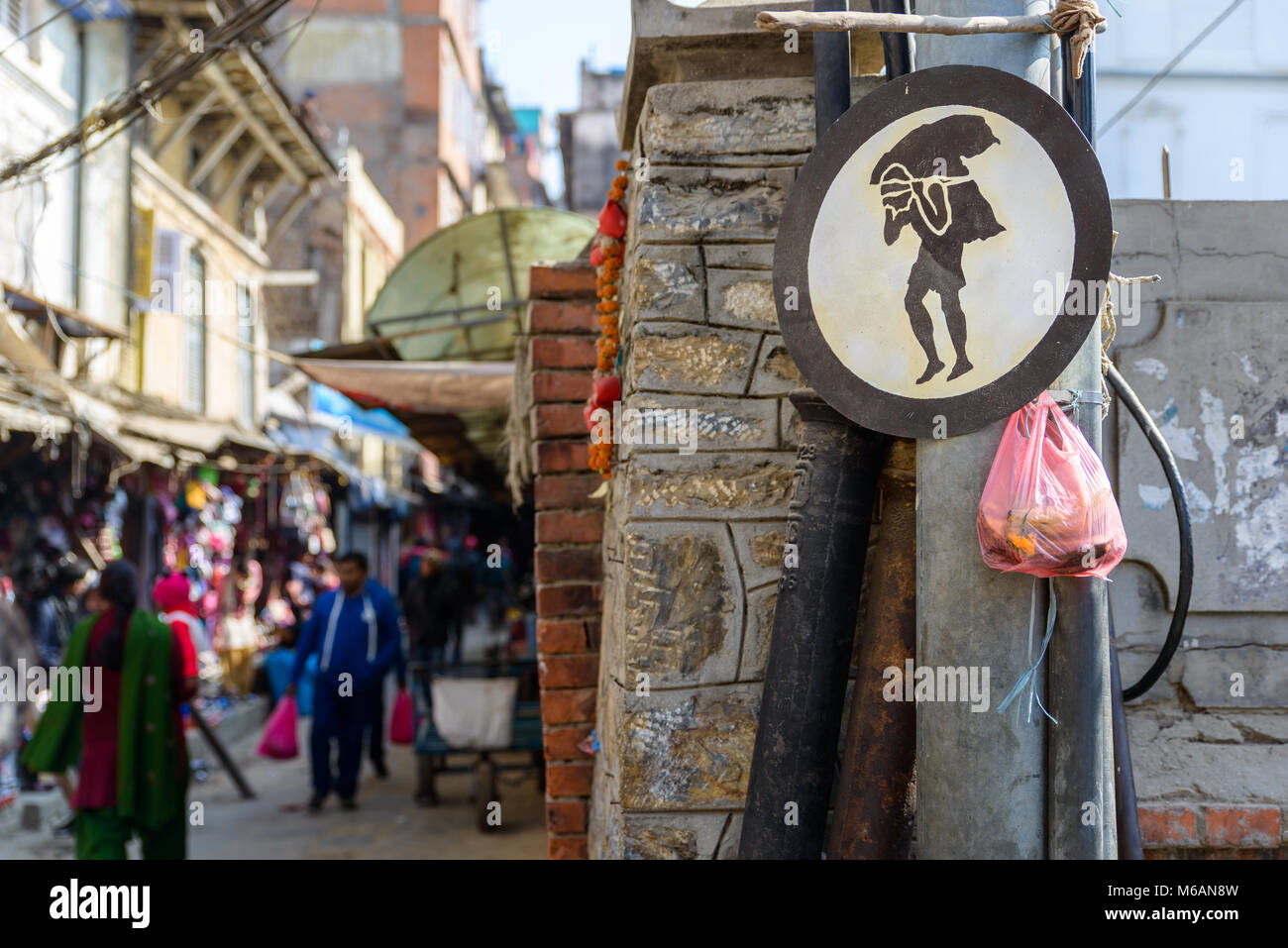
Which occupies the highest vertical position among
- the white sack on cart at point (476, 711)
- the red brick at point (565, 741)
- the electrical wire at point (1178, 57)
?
the electrical wire at point (1178, 57)

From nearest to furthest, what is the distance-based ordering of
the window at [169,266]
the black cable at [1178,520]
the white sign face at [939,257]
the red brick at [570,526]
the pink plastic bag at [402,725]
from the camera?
the white sign face at [939,257]
the black cable at [1178,520]
the red brick at [570,526]
the pink plastic bag at [402,725]
the window at [169,266]

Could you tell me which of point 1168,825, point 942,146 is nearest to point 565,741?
point 1168,825

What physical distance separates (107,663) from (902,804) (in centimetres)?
402

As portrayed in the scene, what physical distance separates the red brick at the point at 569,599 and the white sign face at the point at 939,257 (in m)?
1.65

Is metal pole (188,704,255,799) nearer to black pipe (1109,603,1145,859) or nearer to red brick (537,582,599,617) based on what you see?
red brick (537,582,599,617)

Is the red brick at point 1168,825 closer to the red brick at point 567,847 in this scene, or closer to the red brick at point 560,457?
the red brick at point 567,847

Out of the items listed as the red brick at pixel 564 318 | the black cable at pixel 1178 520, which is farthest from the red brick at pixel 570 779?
the black cable at pixel 1178 520

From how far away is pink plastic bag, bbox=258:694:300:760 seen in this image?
25.3 feet

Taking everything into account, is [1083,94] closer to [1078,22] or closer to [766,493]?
[1078,22]

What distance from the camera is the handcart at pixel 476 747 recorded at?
22.4 feet

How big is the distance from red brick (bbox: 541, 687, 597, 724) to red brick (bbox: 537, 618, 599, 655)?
0.14 metres

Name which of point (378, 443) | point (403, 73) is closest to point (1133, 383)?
point (378, 443)

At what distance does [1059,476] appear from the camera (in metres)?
1.92

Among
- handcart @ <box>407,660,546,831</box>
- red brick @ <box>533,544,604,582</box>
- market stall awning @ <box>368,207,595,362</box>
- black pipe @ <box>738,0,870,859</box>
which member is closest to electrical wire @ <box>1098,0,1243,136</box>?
black pipe @ <box>738,0,870,859</box>
